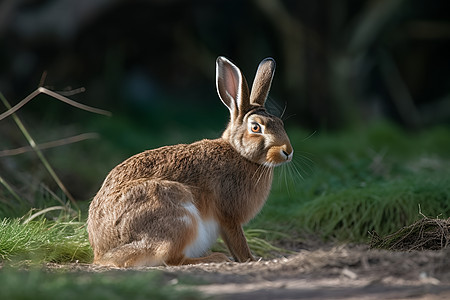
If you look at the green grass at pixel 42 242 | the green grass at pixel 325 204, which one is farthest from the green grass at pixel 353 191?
the green grass at pixel 42 242

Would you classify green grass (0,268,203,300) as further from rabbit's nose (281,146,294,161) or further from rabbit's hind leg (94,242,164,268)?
rabbit's nose (281,146,294,161)

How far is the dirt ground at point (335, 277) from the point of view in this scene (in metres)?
3.60

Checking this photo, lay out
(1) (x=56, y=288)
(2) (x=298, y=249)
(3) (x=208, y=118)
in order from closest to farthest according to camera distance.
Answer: (1) (x=56, y=288) → (2) (x=298, y=249) → (3) (x=208, y=118)

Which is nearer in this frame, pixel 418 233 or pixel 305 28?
pixel 418 233

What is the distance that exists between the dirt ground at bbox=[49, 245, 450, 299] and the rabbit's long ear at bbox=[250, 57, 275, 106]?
1785 millimetres

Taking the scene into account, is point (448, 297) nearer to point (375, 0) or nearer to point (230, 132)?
point (230, 132)

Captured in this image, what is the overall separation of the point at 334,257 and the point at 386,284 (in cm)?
50

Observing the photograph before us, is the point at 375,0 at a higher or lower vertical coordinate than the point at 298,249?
higher

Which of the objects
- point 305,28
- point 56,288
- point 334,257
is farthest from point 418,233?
point 305,28

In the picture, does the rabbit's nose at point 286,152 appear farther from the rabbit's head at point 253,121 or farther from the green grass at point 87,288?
the green grass at point 87,288

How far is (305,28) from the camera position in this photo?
12.2 meters

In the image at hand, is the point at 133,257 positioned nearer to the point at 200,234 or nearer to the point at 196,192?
the point at 200,234

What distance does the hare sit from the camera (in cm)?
502

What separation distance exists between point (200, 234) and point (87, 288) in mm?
1892
